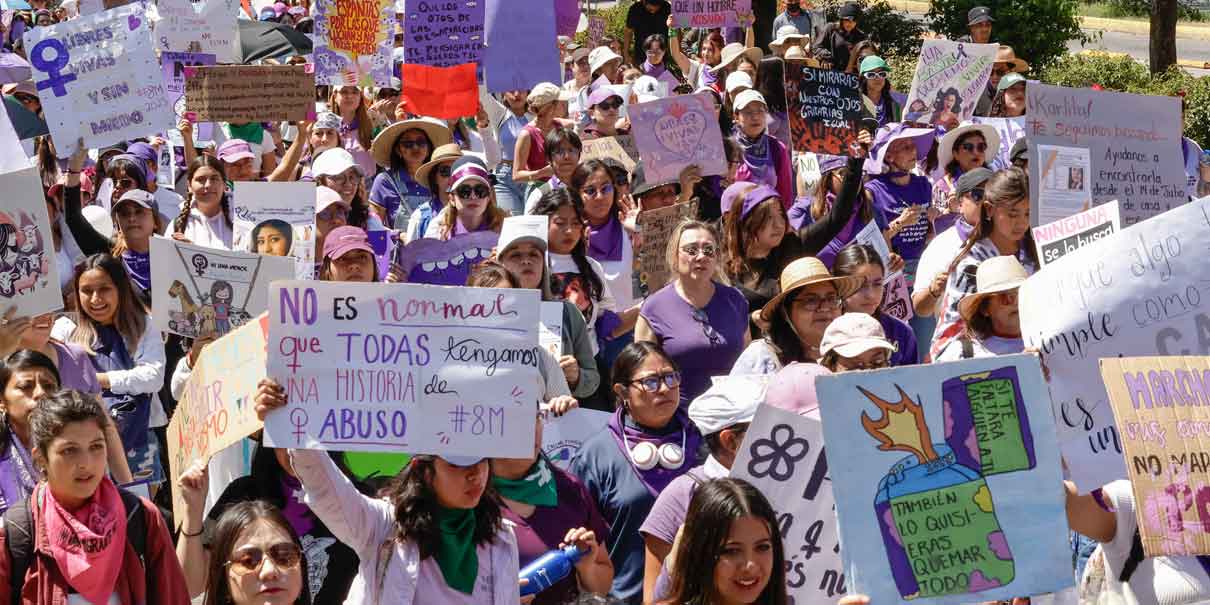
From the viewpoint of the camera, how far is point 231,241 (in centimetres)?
884

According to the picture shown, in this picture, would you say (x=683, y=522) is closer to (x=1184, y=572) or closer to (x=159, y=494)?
(x=1184, y=572)

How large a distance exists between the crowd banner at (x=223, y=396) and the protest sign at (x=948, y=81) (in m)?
7.19

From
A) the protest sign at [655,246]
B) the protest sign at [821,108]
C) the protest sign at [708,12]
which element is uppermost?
the protest sign at [821,108]

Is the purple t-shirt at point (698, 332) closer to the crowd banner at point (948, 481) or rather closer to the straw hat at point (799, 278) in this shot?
the straw hat at point (799, 278)

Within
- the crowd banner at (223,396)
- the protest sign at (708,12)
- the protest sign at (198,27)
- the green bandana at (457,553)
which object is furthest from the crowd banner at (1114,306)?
the protest sign at (708,12)

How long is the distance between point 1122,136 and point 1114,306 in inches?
128

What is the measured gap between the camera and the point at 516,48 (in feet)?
38.5

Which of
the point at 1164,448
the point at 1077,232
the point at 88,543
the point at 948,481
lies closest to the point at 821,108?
the point at 1077,232

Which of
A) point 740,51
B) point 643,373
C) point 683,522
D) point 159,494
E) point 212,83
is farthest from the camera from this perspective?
point 740,51

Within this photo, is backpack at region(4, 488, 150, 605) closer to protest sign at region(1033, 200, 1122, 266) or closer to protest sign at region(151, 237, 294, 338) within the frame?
protest sign at region(151, 237, 294, 338)

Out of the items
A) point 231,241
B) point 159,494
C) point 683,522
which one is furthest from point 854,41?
point 683,522

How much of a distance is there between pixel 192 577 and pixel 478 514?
99 centimetres

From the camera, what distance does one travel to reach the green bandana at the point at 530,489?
204 inches

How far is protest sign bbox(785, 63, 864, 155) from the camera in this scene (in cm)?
1000
